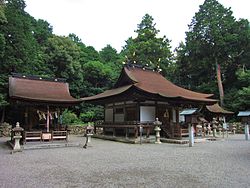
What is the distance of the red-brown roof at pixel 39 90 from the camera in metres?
13.9

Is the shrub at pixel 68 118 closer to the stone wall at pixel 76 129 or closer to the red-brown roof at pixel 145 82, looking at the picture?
the stone wall at pixel 76 129

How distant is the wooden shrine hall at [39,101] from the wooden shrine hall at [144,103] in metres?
3.05

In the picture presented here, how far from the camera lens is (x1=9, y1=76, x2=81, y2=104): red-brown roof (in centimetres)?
1390

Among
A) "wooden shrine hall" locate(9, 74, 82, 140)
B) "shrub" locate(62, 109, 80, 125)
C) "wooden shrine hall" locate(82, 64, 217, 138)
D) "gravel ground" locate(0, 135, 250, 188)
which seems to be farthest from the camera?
"shrub" locate(62, 109, 80, 125)

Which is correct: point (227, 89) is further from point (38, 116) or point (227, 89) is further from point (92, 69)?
point (38, 116)

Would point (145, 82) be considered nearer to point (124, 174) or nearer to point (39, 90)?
point (39, 90)

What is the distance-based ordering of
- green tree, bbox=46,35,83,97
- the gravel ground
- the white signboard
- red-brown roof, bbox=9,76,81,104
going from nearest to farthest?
the gravel ground → red-brown roof, bbox=9,76,81,104 → the white signboard → green tree, bbox=46,35,83,97

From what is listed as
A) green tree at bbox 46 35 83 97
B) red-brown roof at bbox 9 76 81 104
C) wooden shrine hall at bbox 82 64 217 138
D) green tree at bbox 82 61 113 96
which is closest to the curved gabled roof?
wooden shrine hall at bbox 82 64 217 138

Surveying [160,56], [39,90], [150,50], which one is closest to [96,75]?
[150,50]

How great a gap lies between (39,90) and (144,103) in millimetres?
7479

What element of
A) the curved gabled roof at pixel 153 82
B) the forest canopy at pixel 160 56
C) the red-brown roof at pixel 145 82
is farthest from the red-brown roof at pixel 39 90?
the forest canopy at pixel 160 56

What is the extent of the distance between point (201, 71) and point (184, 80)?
361cm

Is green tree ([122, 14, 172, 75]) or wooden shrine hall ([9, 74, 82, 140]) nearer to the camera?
wooden shrine hall ([9, 74, 82, 140])

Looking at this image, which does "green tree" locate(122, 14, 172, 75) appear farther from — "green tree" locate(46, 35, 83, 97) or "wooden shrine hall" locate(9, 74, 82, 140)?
"wooden shrine hall" locate(9, 74, 82, 140)
